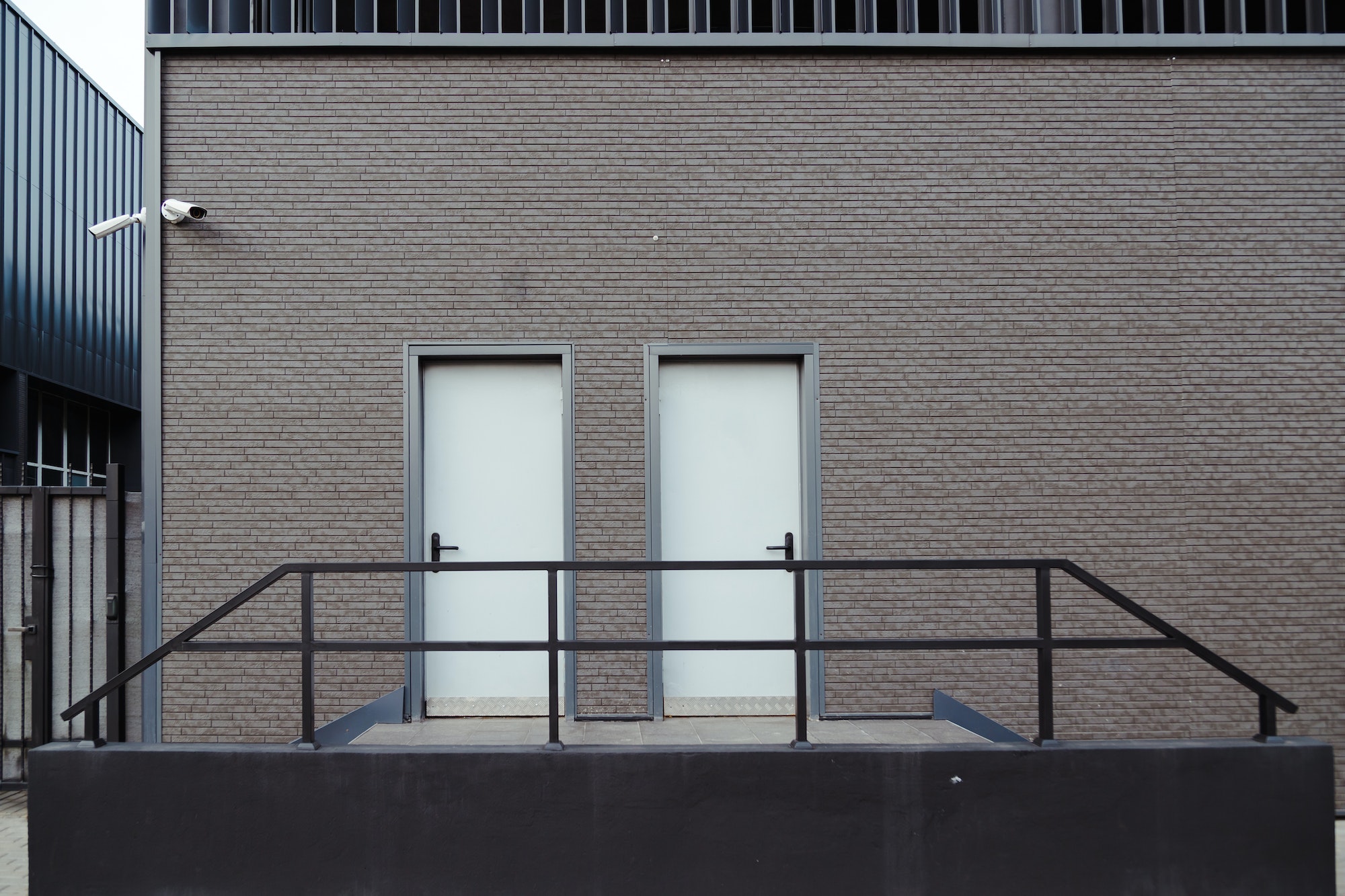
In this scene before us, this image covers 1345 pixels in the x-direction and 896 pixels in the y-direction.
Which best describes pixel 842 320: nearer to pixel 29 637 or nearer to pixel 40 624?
pixel 40 624

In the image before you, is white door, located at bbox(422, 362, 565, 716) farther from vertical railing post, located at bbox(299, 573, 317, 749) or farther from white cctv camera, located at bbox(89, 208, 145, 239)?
white cctv camera, located at bbox(89, 208, 145, 239)

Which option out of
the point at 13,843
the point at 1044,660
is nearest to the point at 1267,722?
the point at 1044,660

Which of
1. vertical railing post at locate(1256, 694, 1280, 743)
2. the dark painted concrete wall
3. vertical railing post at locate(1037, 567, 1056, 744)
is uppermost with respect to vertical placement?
vertical railing post at locate(1037, 567, 1056, 744)

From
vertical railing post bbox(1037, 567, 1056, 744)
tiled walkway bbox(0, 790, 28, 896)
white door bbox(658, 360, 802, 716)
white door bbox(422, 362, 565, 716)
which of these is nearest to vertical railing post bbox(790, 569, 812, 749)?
vertical railing post bbox(1037, 567, 1056, 744)

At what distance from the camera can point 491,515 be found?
575cm

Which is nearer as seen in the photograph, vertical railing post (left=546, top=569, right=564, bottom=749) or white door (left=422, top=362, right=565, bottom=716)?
vertical railing post (left=546, top=569, right=564, bottom=749)

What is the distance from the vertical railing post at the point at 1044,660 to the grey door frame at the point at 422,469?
278 cm

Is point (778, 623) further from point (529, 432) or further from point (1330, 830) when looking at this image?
point (1330, 830)

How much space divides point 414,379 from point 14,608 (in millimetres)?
2827

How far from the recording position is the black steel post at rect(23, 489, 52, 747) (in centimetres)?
533

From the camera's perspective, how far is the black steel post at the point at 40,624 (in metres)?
5.33

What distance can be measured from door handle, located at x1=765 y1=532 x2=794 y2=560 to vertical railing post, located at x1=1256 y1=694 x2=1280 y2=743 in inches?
101

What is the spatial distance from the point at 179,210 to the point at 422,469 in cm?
219

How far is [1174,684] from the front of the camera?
18.5ft
